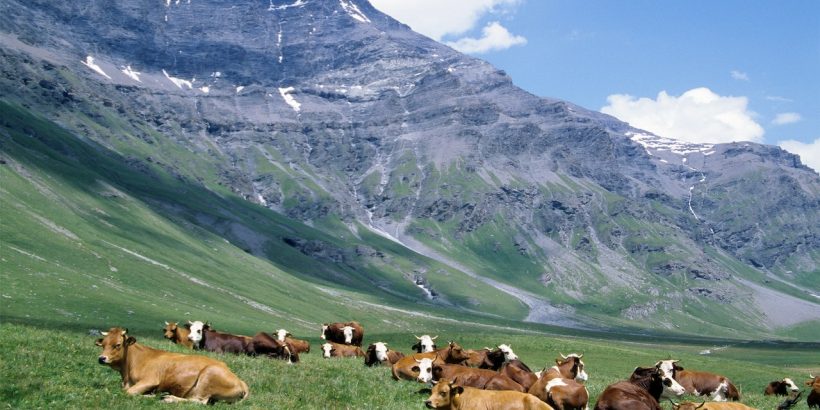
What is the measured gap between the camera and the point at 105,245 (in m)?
136

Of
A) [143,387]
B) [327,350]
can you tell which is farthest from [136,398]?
[327,350]

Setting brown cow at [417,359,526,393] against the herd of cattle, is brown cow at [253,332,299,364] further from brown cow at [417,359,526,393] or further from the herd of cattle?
brown cow at [417,359,526,393]

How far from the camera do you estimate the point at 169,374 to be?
21.4 meters

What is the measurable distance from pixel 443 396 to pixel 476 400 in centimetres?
107

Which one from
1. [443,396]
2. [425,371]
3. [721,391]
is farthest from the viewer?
[721,391]

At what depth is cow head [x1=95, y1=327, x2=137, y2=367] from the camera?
71.0ft

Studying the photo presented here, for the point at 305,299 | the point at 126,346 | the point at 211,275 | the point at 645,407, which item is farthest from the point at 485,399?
the point at 305,299

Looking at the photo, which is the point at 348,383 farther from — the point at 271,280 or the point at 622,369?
the point at 271,280

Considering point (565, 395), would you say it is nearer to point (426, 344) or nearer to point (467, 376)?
point (467, 376)

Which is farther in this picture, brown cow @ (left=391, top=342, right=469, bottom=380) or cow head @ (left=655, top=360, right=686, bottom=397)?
brown cow @ (left=391, top=342, right=469, bottom=380)

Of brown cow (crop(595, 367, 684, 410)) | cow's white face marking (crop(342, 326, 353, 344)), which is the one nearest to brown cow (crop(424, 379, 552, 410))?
brown cow (crop(595, 367, 684, 410))

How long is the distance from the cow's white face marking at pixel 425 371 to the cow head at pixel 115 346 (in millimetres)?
11035

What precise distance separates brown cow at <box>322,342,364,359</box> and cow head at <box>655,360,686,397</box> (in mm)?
19703

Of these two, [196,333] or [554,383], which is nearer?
[554,383]
